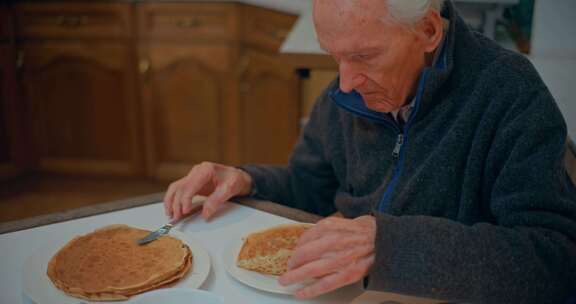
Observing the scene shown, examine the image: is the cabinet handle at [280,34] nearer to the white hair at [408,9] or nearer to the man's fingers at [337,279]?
the white hair at [408,9]

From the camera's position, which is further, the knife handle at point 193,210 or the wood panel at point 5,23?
the wood panel at point 5,23

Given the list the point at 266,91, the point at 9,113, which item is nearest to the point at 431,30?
the point at 266,91

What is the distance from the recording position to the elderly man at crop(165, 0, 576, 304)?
783mm

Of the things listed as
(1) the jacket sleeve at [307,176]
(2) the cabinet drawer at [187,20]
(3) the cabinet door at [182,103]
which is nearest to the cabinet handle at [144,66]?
(3) the cabinet door at [182,103]

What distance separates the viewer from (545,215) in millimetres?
833

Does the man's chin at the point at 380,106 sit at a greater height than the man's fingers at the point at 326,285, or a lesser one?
greater

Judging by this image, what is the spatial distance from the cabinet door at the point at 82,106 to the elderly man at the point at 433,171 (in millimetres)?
2054

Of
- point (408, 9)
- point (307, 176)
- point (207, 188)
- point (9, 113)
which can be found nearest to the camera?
point (408, 9)

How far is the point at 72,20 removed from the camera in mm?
2990

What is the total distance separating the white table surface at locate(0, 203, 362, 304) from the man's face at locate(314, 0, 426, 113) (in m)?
0.27

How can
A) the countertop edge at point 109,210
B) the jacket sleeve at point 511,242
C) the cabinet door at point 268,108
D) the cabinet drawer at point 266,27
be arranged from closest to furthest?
1. the jacket sleeve at point 511,242
2. the countertop edge at point 109,210
3. the cabinet drawer at point 266,27
4. the cabinet door at point 268,108

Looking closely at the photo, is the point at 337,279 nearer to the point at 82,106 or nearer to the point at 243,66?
the point at 243,66

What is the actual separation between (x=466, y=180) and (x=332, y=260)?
30 centimetres

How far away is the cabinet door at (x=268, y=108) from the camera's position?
2.80 metres
